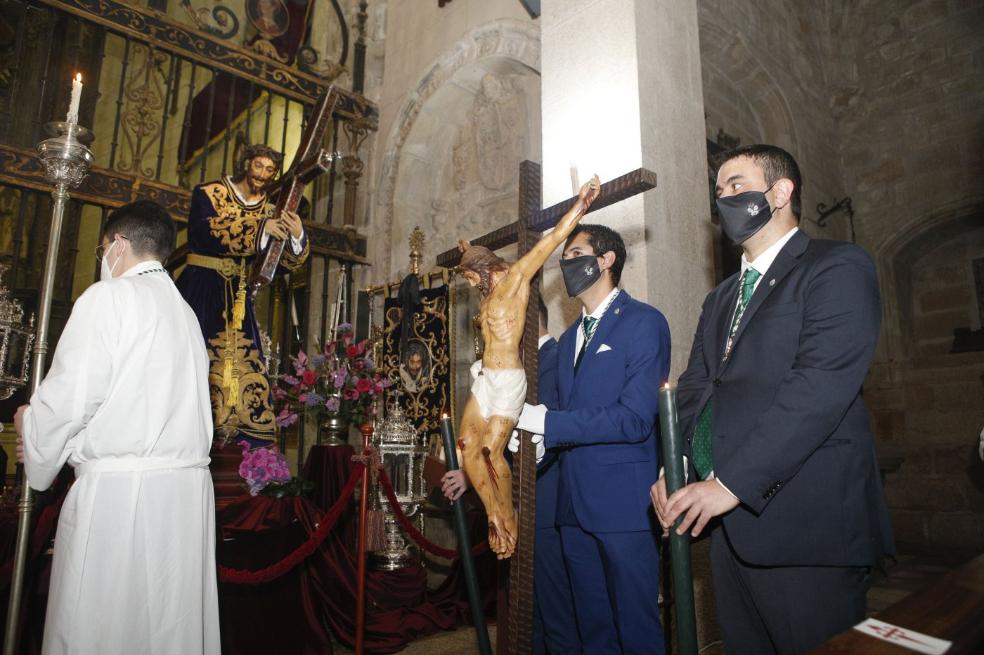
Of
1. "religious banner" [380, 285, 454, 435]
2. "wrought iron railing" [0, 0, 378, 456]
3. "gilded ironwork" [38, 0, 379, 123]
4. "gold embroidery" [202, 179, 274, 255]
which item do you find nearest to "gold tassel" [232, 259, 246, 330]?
"gold embroidery" [202, 179, 274, 255]

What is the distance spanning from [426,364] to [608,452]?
432cm

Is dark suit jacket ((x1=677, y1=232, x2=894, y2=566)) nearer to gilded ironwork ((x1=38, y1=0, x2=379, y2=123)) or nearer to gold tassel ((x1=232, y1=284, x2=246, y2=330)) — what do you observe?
gold tassel ((x1=232, y1=284, x2=246, y2=330))

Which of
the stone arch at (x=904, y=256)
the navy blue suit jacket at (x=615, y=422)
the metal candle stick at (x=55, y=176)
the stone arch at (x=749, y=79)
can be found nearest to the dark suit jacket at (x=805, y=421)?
the navy blue suit jacket at (x=615, y=422)

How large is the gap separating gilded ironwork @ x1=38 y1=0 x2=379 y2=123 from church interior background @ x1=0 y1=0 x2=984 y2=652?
2cm

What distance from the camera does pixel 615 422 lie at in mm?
2160

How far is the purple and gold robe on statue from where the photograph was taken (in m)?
4.37

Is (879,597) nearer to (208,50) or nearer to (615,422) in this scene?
(615,422)

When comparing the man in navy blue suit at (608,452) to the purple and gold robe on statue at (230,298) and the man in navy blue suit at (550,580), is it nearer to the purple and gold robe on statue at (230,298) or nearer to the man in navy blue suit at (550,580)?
the man in navy blue suit at (550,580)

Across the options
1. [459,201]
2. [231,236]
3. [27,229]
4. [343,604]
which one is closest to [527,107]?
[459,201]

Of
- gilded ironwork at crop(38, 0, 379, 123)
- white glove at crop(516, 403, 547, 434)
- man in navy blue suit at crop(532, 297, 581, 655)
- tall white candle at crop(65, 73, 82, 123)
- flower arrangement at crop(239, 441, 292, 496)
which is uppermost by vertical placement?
gilded ironwork at crop(38, 0, 379, 123)

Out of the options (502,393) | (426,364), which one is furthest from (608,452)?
(426,364)

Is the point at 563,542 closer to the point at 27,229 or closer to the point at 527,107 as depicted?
the point at 527,107

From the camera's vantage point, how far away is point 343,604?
411 centimetres

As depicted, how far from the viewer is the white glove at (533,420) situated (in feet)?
7.32
